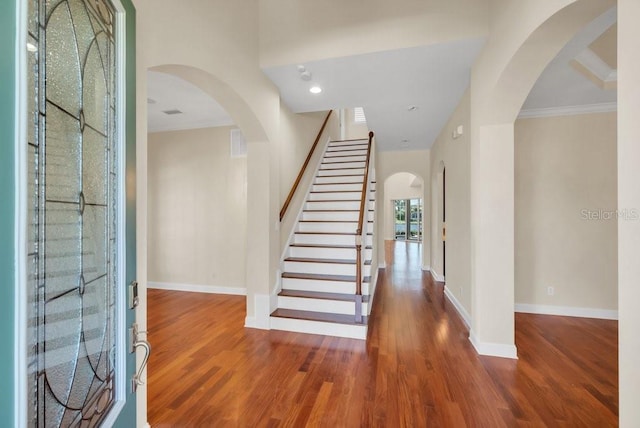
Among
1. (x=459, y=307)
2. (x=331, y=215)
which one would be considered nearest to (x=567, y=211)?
(x=459, y=307)

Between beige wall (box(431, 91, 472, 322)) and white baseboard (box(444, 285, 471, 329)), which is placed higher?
beige wall (box(431, 91, 472, 322))

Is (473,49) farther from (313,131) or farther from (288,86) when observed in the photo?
(313,131)

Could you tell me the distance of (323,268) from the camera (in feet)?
12.5

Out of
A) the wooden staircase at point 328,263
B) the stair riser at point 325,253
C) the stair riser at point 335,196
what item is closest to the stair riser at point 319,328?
the wooden staircase at point 328,263

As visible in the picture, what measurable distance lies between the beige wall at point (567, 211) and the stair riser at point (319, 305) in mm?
2524

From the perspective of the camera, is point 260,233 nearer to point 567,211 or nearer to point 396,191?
point 567,211

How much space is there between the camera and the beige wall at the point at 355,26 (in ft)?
8.34

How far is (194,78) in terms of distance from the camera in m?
2.29

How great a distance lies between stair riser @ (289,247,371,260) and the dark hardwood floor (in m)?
0.93

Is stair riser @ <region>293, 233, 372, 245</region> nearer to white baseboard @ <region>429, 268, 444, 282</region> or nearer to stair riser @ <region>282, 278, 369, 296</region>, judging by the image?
stair riser @ <region>282, 278, 369, 296</region>

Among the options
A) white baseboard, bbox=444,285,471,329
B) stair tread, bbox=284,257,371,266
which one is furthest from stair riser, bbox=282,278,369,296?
Result: white baseboard, bbox=444,285,471,329

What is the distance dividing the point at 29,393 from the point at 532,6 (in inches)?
121

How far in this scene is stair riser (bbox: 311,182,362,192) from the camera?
5.11 m

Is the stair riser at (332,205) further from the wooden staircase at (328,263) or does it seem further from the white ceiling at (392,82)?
the white ceiling at (392,82)
